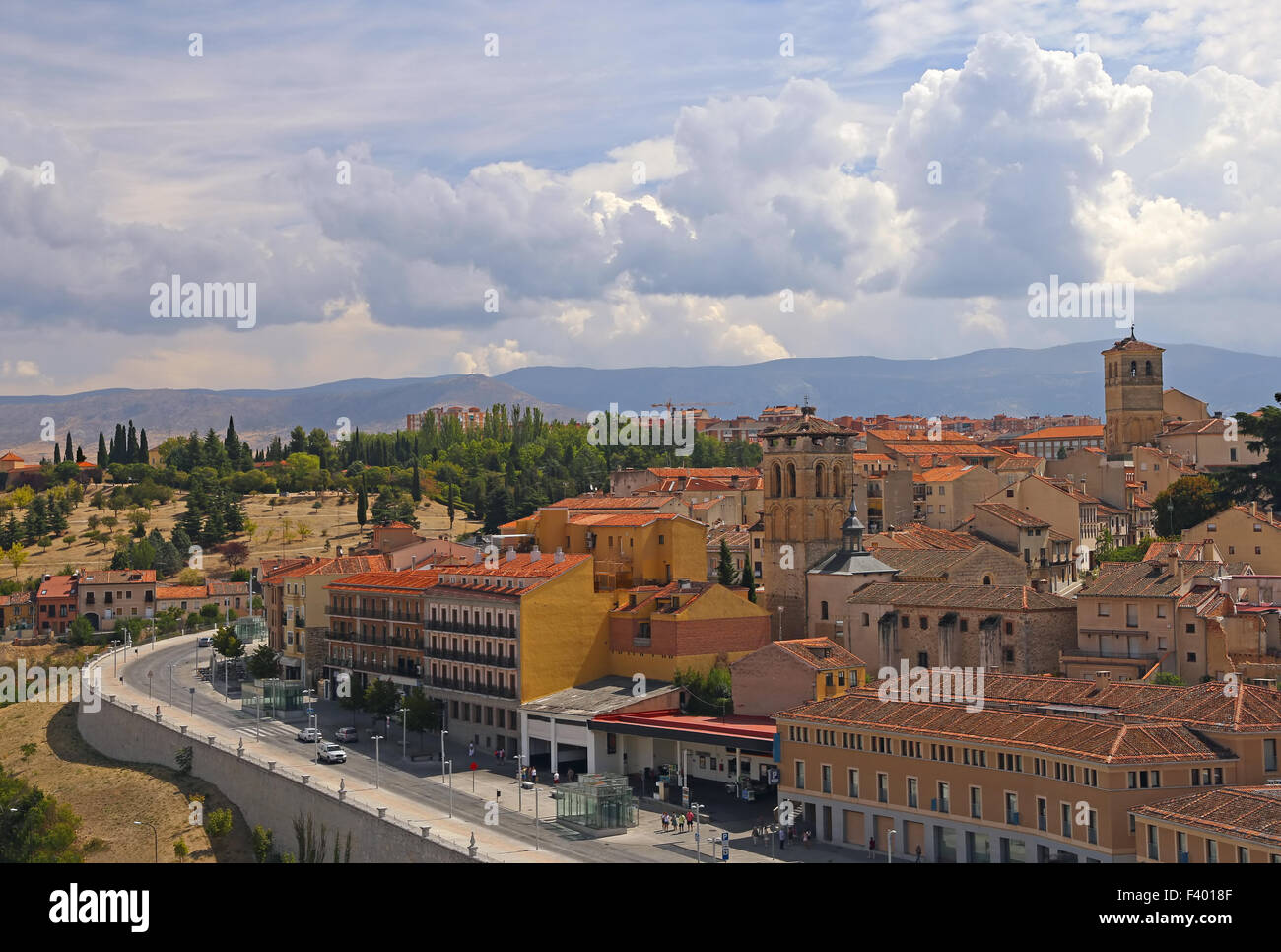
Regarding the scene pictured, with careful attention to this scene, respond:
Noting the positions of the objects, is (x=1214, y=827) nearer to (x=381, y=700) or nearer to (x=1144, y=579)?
(x=1144, y=579)

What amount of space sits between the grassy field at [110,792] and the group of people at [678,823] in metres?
17.9

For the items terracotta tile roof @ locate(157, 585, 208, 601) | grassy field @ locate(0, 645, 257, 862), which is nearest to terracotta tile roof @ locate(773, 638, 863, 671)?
grassy field @ locate(0, 645, 257, 862)

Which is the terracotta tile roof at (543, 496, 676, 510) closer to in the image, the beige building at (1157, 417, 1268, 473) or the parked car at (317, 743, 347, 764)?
the parked car at (317, 743, 347, 764)

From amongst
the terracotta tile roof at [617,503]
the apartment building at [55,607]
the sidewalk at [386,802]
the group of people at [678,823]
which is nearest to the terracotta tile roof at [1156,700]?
the group of people at [678,823]

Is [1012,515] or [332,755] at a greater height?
[1012,515]

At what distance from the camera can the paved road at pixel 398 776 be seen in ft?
176

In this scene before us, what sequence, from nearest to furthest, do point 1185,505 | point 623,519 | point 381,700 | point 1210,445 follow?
1. point 381,700
2. point 623,519
3. point 1185,505
4. point 1210,445

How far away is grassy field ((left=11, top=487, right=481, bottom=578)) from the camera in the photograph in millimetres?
143000

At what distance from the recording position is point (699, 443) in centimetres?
18038

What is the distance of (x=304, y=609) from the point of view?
94250 millimetres

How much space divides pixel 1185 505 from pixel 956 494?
19.9 m

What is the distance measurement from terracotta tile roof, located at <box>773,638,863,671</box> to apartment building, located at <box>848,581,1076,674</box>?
4.14m

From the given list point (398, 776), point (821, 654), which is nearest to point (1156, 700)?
point (821, 654)
